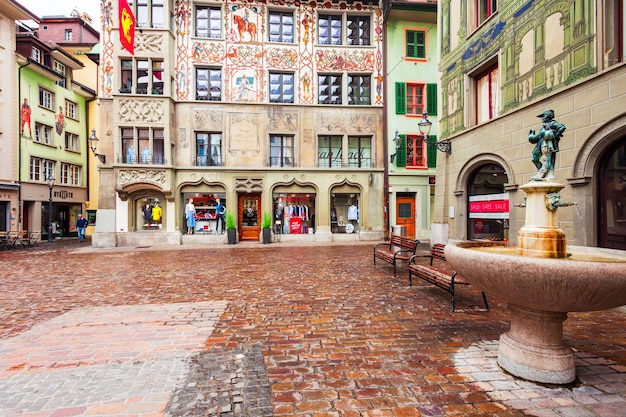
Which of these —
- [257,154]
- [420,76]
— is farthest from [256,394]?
[420,76]

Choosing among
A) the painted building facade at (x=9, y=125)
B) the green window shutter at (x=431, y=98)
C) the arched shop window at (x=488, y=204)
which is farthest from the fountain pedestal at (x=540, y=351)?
the painted building facade at (x=9, y=125)

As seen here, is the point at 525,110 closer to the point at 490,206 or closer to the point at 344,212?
the point at 490,206

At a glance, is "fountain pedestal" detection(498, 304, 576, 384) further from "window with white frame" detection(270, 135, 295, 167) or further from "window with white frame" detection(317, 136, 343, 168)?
"window with white frame" detection(270, 135, 295, 167)

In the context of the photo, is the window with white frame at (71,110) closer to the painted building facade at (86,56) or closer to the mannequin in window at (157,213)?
the painted building facade at (86,56)

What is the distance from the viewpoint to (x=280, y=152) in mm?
19781

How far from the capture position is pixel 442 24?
1250cm

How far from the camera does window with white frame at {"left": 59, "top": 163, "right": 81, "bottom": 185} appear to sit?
86.3ft

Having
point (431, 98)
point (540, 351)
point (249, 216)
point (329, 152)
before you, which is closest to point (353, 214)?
point (329, 152)

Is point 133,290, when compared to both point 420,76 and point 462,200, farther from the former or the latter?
point 420,76

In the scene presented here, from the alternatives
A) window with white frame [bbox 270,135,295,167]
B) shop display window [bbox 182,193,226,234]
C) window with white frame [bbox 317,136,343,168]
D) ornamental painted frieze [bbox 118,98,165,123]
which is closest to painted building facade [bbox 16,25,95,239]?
ornamental painted frieze [bbox 118,98,165,123]

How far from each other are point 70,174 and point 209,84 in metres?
16.6

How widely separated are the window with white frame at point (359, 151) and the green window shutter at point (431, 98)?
412 centimetres

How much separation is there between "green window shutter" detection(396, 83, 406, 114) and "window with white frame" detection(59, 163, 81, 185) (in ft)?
84.9

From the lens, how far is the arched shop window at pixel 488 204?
31.7ft
